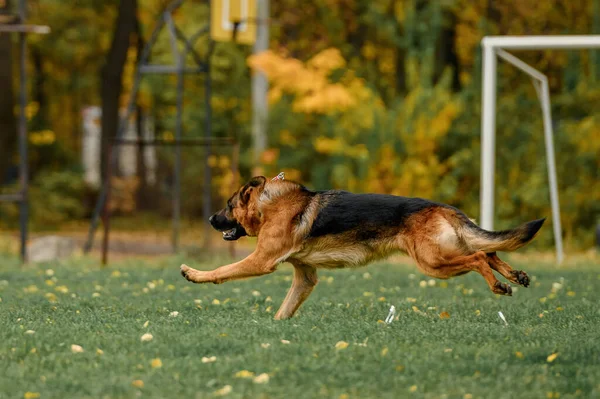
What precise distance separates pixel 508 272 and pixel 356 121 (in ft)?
43.9

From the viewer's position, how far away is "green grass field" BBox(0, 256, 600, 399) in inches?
231

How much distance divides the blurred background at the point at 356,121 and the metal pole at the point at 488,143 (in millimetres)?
3643

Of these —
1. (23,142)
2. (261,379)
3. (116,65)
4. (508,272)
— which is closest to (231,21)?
(23,142)

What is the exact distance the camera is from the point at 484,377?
6.11m

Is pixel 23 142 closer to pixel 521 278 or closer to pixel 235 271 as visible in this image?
pixel 235 271

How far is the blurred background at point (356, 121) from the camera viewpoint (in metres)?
19.2

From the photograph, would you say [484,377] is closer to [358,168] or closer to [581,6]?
[358,168]

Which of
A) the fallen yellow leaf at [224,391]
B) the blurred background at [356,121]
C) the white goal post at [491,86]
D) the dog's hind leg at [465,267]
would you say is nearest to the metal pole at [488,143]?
the white goal post at [491,86]

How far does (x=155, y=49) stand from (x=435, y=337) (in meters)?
21.8

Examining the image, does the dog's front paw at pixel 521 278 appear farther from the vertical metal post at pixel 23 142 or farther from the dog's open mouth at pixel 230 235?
the vertical metal post at pixel 23 142

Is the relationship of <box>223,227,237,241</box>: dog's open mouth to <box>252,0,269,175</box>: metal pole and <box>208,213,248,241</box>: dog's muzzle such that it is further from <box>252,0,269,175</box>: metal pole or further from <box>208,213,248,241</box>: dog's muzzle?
<box>252,0,269,175</box>: metal pole

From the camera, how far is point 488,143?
50.8ft

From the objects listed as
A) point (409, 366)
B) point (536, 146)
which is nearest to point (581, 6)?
point (536, 146)

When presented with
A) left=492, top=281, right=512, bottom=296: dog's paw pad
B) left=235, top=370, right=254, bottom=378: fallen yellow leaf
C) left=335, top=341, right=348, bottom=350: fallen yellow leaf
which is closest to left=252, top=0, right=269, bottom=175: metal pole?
left=492, top=281, right=512, bottom=296: dog's paw pad
